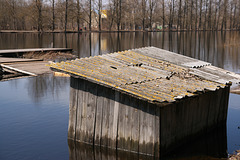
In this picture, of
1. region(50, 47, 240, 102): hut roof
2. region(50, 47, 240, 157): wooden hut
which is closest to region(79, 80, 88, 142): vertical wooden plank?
region(50, 47, 240, 157): wooden hut

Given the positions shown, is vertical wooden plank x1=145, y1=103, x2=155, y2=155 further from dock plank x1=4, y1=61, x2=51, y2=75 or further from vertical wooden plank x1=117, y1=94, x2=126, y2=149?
dock plank x1=4, y1=61, x2=51, y2=75

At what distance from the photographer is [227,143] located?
13211 millimetres

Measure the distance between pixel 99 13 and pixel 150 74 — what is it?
94.9 m

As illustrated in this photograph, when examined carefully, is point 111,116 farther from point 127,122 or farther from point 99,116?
point 127,122

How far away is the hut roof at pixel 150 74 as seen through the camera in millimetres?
A: 10656

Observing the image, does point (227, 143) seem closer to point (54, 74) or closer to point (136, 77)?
point (136, 77)

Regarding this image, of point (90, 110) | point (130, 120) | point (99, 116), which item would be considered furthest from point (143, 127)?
point (90, 110)

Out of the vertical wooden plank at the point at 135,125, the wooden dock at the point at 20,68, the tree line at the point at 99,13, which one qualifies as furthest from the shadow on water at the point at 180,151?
the tree line at the point at 99,13

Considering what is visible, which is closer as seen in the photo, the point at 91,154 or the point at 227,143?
the point at 91,154

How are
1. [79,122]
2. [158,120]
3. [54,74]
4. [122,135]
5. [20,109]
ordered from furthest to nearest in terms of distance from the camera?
1. [54,74]
2. [20,109]
3. [79,122]
4. [122,135]
5. [158,120]

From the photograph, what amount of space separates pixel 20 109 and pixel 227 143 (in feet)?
35.0

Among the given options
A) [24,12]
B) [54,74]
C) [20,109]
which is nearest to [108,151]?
[20,109]

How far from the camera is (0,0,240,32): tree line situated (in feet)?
316

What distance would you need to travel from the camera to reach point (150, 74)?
1240cm
